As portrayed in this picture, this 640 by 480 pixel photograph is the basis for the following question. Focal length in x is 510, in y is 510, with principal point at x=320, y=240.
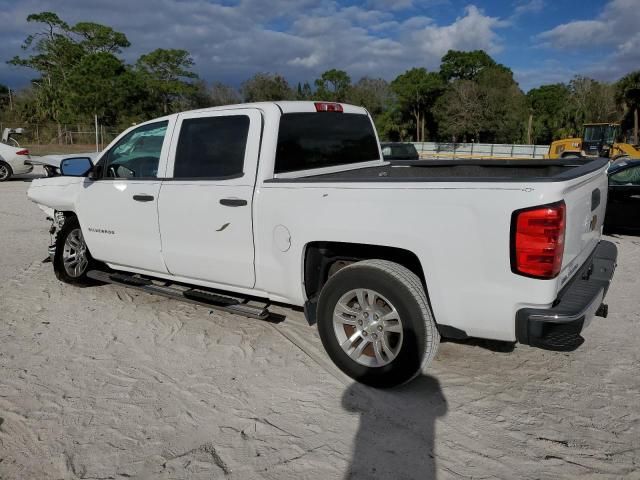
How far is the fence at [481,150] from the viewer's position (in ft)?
122

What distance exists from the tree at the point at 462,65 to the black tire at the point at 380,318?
61678 millimetres

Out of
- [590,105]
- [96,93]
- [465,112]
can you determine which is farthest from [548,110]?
[96,93]

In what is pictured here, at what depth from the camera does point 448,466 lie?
2693mm

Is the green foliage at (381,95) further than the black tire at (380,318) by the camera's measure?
Yes

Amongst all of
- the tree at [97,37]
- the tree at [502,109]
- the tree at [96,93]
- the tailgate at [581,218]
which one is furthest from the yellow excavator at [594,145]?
the tree at [97,37]

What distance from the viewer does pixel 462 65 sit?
59.8m

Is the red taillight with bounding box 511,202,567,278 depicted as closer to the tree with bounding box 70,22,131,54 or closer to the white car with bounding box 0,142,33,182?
the white car with bounding box 0,142,33,182

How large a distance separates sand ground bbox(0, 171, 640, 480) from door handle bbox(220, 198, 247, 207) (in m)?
1.19

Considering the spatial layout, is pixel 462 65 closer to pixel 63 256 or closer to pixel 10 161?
pixel 10 161

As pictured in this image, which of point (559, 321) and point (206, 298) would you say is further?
point (206, 298)

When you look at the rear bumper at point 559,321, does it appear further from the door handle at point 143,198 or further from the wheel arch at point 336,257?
the door handle at point 143,198

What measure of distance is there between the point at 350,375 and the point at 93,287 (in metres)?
3.65

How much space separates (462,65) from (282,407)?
206 feet

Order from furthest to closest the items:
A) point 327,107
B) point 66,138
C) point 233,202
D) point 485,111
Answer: point 485,111, point 66,138, point 327,107, point 233,202
